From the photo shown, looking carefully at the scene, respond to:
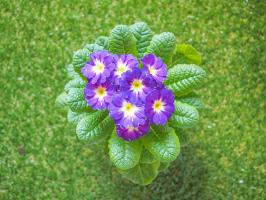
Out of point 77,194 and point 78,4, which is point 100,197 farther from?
point 78,4

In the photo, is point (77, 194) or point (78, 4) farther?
point (78, 4)

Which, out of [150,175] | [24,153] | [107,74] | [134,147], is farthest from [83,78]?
[24,153]

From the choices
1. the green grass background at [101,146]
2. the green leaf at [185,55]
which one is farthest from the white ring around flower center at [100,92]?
the green grass background at [101,146]

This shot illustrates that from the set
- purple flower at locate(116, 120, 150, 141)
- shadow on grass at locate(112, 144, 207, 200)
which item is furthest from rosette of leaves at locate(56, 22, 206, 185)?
shadow on grass at locate(112, 144, 207, 200)

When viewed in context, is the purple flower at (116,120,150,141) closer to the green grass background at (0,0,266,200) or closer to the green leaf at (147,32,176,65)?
the green leaf at (147,32,176,65)

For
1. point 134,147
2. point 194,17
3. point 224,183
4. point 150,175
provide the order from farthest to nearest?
point 194,17
point 224,183
point 150,175
point 134,147
